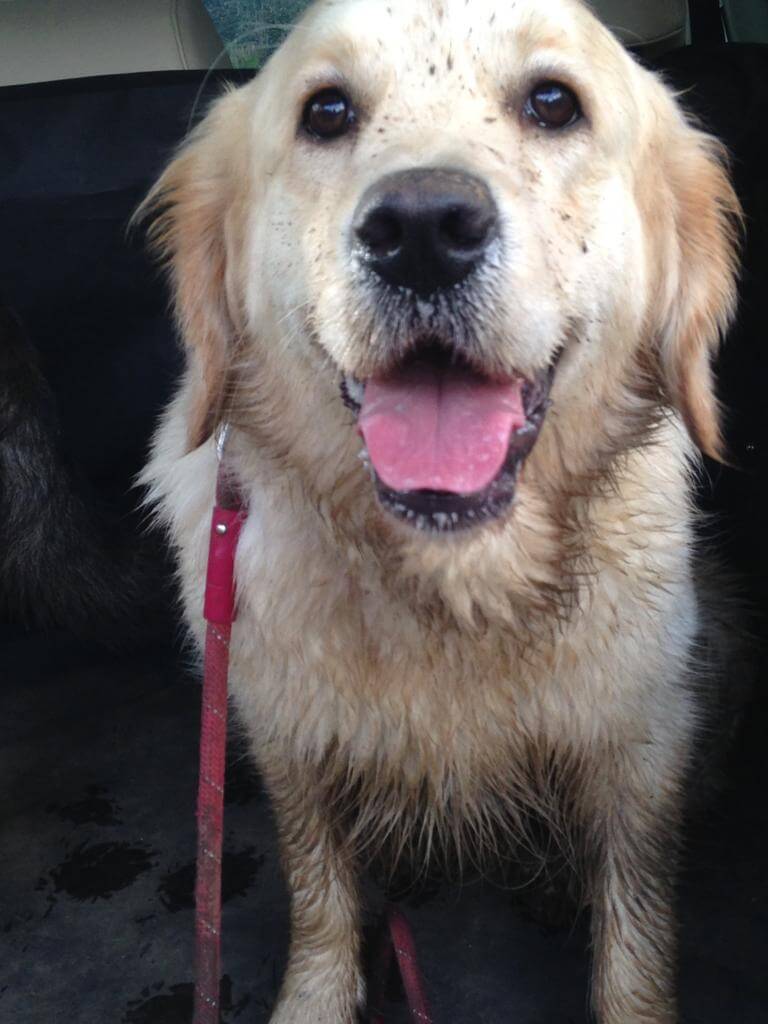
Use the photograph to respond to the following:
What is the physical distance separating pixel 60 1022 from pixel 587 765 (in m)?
0.98

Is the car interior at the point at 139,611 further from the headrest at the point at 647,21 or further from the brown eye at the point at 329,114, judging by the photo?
the brown eye at the point at 329,114

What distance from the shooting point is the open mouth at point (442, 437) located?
4.49 ft

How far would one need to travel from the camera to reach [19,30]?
2.86m

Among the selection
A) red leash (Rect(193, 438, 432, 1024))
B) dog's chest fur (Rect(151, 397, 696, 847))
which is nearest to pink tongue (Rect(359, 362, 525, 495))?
dog's chest fur (Rect(151, 397, 696, 847))

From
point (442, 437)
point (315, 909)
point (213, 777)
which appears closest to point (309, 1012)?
point (315, 909)

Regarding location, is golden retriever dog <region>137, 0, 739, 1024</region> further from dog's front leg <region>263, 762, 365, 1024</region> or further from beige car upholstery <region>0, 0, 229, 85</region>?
beige car upholstery <region>0, 0, 229, 85</region>

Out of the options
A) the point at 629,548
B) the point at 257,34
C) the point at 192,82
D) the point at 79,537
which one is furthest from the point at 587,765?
the point at 192,82

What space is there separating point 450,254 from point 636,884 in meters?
1.09

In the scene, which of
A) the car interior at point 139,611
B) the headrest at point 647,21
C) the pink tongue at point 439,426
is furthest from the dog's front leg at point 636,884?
the headrest at point 647,21

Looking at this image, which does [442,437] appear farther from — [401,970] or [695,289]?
[401,970]

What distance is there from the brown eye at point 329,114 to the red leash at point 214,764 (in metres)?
0.56

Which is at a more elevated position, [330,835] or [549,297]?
[549,297]

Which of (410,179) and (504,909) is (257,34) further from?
(504,909)

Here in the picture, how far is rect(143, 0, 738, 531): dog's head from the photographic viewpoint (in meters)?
1.34
